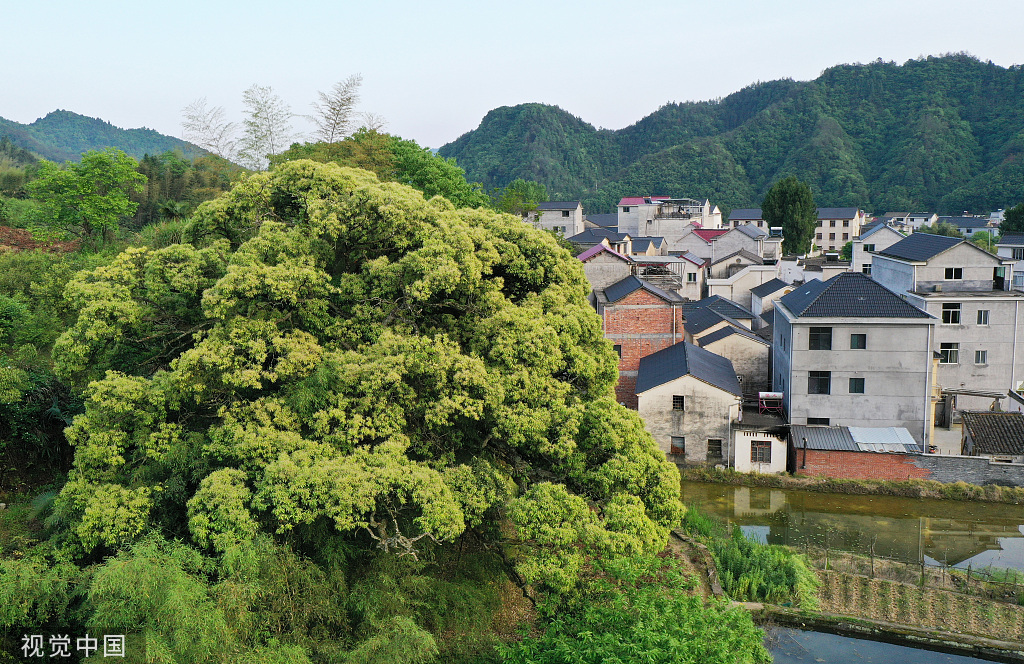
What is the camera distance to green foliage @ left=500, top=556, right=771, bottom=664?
720cm

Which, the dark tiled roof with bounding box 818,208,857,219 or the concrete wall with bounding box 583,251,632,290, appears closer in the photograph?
the concrete wall with bounding box 583,251,632,290

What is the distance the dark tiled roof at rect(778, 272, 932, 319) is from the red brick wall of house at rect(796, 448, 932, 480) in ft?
11.4

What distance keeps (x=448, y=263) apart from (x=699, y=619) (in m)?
5.40

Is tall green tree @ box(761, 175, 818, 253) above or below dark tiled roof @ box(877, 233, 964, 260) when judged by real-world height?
above

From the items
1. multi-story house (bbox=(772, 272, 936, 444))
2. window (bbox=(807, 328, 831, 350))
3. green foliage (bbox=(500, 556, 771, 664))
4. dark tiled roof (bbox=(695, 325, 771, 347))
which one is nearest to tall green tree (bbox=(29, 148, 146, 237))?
green foliage (bbox=(500, 556, 771, 664))

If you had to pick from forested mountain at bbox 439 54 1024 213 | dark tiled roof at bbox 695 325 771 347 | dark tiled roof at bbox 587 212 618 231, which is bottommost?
dark tiled roof at bbox 695 325 771 347

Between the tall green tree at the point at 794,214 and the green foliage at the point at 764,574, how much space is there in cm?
4252

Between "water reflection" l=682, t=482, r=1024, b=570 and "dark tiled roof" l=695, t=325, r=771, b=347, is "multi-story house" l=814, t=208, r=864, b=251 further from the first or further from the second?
"water reflection" l=682, t=482, r=1024, b=570

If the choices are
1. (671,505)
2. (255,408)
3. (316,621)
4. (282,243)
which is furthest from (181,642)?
(671,505)

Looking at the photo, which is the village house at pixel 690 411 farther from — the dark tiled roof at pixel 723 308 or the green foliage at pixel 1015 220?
the green foliage at pixel 1015 220

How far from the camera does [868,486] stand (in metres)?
16.9

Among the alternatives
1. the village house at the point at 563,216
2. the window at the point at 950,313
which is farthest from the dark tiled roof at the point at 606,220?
the window at the point at 950,313

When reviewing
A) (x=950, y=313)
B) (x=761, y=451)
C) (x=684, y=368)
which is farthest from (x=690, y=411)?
(x=950, y=313)

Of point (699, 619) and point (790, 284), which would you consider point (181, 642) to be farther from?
point (790, 284)
